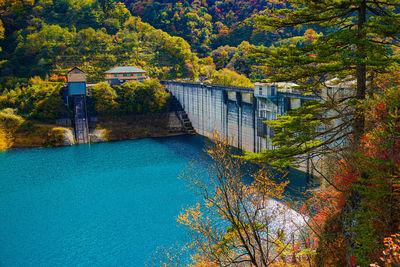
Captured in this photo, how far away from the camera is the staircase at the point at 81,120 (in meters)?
58.3

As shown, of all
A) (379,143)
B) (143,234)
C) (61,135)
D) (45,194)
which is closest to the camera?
(379,143)

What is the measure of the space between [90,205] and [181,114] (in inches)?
1423

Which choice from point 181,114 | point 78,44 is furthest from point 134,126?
point 78,44

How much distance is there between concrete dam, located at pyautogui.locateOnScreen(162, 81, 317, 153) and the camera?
128 feet

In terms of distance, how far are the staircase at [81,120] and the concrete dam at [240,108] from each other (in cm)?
1754

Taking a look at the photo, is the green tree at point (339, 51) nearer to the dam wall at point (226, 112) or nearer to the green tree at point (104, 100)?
the dam wall at point (226, 112)

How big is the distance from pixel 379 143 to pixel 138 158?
39560mm

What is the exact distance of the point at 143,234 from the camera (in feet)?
83.9

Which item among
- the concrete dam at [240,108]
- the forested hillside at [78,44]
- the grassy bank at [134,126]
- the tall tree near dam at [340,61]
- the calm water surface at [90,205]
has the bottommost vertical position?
the calm water surface at [90,205]

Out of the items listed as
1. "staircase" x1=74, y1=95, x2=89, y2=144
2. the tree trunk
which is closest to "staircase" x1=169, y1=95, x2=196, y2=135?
"staircase" x1=74, y1=95, x2=89, y2=144

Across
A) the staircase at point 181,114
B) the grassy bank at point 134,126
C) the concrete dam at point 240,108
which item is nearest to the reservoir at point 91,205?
the concrete dam at point 240,108

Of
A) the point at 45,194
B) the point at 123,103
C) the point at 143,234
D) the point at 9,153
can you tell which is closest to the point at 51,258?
the point at 143,234

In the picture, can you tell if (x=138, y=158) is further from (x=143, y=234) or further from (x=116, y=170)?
(x=143, y=234)

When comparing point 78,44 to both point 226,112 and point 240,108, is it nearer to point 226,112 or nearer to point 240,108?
point 226,112
